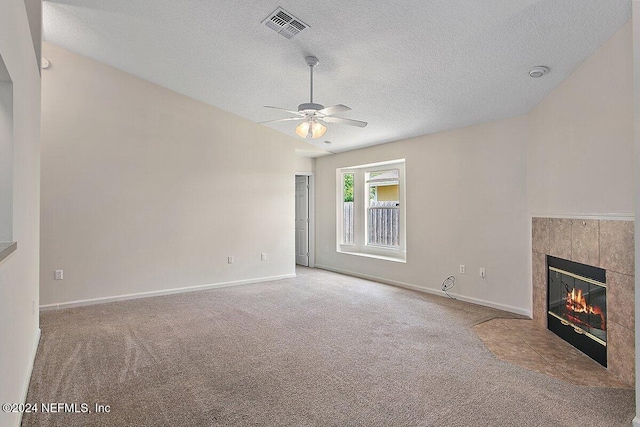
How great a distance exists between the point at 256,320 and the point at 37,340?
203 centimetres

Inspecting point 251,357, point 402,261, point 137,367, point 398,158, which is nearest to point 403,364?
point 251,357

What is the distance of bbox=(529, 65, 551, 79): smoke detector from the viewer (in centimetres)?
329

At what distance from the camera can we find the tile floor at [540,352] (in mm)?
2691

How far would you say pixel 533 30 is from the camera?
2783 mm

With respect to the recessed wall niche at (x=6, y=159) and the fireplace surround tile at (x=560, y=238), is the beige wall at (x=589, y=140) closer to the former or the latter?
the fireplace surround tile at (x=560, y=238)

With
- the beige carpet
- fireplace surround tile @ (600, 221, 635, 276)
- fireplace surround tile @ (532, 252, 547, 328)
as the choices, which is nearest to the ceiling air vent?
the beige carpet

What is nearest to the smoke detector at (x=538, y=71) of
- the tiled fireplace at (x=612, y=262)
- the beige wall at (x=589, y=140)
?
the beige wall at (x=589, y=140)

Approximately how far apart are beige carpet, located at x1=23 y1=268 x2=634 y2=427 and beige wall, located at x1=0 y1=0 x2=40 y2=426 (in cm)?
38

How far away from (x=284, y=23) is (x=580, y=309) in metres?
3.71

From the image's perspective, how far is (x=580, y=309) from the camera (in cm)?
323

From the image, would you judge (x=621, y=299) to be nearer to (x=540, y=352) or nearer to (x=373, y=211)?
(x=540, y=352)

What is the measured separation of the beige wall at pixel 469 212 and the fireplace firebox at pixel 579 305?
557mm

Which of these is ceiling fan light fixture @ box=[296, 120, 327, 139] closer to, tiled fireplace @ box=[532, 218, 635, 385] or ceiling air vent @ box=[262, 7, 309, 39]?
ceiling air vent @ box=[262, 7, 309, 39]

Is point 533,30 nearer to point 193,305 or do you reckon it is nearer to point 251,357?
point 251,357
